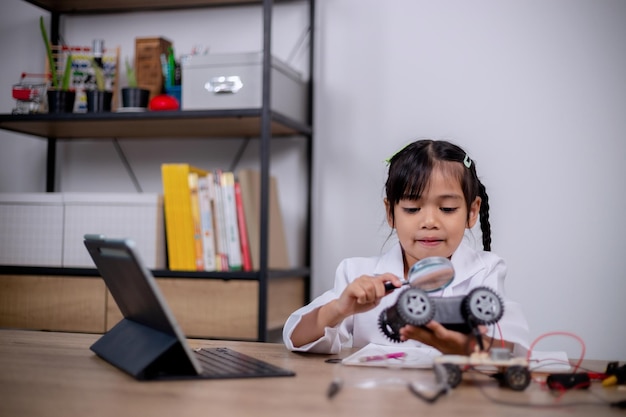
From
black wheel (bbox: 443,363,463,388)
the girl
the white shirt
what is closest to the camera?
black wheel (bbox: 443,363,463,388)

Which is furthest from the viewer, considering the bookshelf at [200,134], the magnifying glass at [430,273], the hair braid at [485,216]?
the bookshelf at [200,134]

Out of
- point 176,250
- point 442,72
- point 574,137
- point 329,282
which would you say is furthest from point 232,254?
point 574,137

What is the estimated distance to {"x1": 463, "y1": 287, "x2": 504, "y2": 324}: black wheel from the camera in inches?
37.4

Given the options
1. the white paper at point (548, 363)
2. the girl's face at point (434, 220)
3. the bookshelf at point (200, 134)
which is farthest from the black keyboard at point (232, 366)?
the bookshelf at point (200, 134)

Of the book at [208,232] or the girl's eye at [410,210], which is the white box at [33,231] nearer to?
the book at [208,232]

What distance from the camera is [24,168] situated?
284 cm

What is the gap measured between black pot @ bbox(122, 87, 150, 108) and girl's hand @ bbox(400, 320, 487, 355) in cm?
164

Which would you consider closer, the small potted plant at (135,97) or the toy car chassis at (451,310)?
the toy car chassis at (451,310)

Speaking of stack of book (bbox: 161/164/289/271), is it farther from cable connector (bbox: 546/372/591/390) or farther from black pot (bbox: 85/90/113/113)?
cable connector (bbox: 546/372/591/390)

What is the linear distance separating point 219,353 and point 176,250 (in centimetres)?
121

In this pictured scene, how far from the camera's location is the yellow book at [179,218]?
230 centimetres

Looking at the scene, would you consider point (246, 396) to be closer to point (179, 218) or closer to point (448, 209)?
point (448, 209)

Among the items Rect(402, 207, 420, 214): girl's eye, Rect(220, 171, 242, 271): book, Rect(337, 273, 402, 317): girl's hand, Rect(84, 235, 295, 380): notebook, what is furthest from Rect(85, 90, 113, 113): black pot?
Rect(337, 273, 402, 317): girl's hand

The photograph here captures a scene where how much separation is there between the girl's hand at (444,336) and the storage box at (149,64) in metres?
1.72
